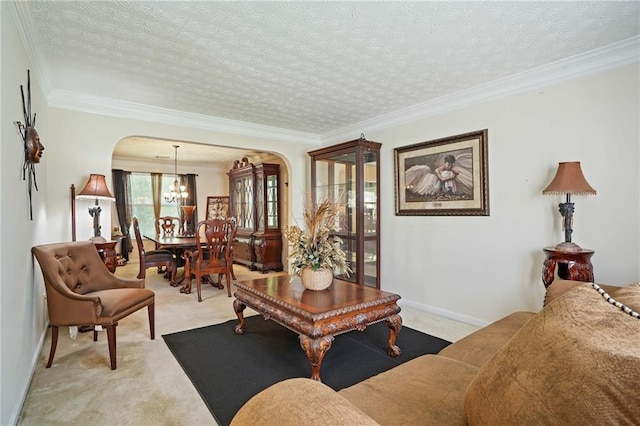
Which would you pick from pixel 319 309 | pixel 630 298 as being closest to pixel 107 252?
pixel 319 309

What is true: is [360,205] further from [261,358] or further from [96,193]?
[96,193]

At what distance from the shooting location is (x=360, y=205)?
4234 millimetres

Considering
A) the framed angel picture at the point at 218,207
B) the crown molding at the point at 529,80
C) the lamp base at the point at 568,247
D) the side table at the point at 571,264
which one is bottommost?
the side table at the point at 571,264

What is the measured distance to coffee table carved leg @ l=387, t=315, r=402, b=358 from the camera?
2.56 meters

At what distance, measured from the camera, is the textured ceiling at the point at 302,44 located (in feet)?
6.70

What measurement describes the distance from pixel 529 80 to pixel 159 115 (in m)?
4.07

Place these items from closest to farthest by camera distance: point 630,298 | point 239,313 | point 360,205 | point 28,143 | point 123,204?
point 630,298, point 28,143, point 239,313, point 360,205, point 123,204

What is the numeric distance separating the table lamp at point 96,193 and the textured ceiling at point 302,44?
941 mm

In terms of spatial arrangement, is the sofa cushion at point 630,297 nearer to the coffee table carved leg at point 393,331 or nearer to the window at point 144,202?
the coffee table carved leg at point 393,331

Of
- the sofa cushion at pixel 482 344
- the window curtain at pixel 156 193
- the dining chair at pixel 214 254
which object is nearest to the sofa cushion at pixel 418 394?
the sofa cushion at pixel 482 344

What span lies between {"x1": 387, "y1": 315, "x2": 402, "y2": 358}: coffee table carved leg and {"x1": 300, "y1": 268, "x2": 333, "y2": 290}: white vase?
58cm

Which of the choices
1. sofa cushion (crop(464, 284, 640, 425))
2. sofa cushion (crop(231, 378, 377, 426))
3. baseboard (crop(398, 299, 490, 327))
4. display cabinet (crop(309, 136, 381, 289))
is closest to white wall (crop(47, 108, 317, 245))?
display cabinet (crop(309, 136, 381, 289))

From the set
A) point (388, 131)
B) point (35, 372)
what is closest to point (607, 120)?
point (388, 131)

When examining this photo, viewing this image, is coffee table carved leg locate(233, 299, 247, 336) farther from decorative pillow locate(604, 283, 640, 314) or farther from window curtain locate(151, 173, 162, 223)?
window curtain locate(151, 173, 162, 223)
